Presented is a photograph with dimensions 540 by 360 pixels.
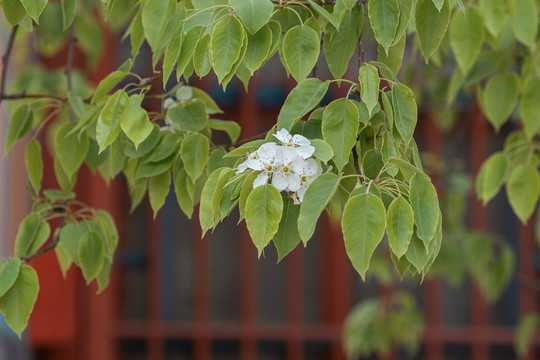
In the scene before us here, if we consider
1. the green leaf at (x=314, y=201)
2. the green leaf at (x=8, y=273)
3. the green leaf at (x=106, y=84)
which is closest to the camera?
the green leaf at (x=314, y=201)

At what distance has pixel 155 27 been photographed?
1491 millimetres

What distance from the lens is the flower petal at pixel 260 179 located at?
120 centimetres

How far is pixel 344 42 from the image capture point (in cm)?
143

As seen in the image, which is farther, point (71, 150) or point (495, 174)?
point (495, 174)

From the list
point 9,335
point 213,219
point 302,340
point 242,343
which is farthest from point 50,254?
point 213,219

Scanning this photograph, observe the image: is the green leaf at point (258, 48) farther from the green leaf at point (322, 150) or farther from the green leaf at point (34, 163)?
the green leaf at point (34, 163)

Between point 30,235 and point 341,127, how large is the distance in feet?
2.36


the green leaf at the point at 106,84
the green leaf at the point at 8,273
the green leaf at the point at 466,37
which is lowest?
the green leaf at the point at 8,273

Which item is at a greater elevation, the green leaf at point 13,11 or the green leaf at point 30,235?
the green leaf at point 13,11

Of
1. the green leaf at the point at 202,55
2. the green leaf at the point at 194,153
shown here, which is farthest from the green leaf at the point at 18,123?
the green leaf at the point at 202,55


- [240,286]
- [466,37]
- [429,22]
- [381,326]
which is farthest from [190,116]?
[240,286]

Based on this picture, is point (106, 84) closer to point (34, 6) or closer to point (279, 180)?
point (34, 6)

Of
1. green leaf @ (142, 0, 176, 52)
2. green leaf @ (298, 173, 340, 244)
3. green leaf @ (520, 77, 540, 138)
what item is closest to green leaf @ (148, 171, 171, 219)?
green leaf @ (142, 0, 176, 52)

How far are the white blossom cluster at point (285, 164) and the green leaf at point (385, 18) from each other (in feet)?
0.71
